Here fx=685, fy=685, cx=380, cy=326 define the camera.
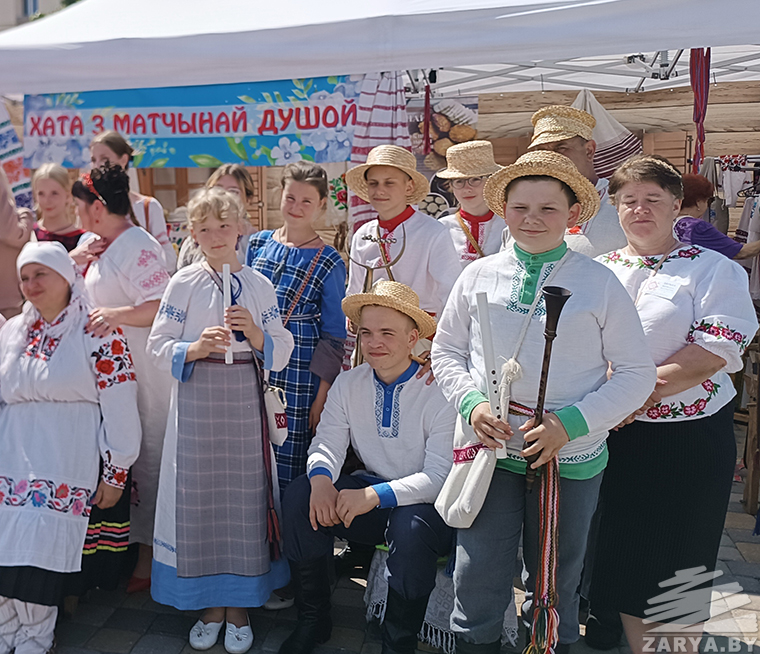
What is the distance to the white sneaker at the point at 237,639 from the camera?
2496 millimetres

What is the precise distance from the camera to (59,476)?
98.7 inches

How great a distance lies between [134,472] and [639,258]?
221 cm

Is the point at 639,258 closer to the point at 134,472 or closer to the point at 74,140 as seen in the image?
the point at 134,472

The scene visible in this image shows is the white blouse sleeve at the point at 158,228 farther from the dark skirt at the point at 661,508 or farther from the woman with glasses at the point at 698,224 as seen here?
the woman with glasses at the point at 698,224

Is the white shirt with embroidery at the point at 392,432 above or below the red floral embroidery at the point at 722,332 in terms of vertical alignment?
below

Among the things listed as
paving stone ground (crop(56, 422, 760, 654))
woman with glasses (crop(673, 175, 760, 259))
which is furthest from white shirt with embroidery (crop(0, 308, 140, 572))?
woman with glasses (crop(673, 175, 760, 259))

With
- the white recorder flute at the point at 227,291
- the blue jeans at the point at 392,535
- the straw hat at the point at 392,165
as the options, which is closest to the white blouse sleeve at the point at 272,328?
the white recorder flute at the point at 227,291

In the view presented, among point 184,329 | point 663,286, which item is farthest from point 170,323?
point 663,286

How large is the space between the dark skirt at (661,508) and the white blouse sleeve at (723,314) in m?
0.28

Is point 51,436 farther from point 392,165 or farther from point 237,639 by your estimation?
point 392,165

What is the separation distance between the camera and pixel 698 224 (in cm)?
325

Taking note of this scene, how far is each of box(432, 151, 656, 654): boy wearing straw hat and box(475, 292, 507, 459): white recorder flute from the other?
0.05ft

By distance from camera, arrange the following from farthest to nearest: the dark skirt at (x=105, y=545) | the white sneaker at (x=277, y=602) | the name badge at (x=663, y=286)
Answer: the white sneaker at (x=277, y=602), the dark skirt at (x=105, y=545), the name badge at (x=663, y=286)

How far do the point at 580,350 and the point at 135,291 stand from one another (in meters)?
1.85
